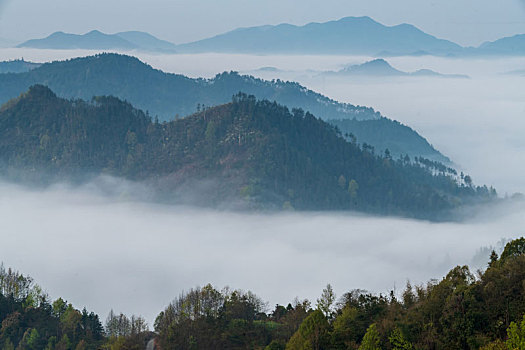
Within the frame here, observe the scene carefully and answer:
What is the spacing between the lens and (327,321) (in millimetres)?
53938

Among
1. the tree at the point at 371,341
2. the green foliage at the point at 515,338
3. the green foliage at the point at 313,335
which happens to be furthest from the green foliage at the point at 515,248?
the green foliage at the point at 515,338

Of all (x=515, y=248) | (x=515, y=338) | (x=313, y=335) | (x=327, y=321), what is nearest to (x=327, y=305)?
(x=327, y=321)

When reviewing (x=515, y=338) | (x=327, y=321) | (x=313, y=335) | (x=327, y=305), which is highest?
(x=327, y=305)

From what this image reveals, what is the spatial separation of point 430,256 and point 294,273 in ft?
131

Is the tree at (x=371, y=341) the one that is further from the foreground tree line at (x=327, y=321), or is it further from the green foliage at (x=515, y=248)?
the green foliage at (x=515, y=248)

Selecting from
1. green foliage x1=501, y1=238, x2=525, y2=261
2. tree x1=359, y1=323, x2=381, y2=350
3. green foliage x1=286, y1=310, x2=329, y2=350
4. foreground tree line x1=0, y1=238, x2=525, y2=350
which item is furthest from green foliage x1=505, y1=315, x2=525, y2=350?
green foliage x1=501, y1=238, x2=525, y2=261

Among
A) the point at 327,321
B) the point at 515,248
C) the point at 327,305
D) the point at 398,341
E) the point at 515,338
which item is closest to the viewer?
the point at 515,338

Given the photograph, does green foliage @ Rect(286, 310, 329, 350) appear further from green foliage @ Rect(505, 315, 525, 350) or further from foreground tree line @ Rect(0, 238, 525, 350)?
green foliage @ Rect(505, 315, 525, 350)

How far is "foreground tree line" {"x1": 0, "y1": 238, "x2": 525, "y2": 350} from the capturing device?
45906mm

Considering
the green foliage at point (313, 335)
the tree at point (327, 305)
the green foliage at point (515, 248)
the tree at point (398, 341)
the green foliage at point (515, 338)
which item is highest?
the green foliage at point (515, 248)

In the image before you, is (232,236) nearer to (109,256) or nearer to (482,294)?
(109,256)

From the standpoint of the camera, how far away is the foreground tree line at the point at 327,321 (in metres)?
45.9

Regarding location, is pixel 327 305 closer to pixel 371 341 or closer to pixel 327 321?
pixel 327 321

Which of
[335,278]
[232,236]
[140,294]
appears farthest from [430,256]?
[140,294]
